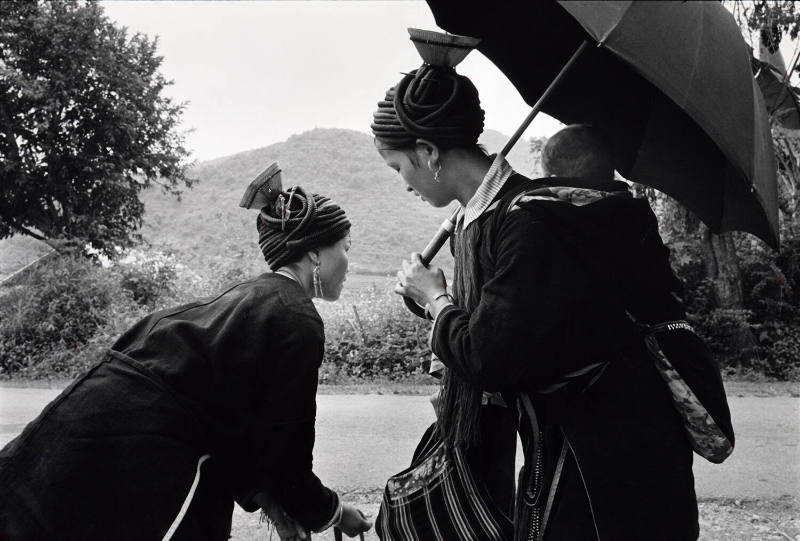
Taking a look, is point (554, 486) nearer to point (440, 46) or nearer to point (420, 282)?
point (420, 282)

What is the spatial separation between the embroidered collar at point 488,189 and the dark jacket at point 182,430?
0.64 meters

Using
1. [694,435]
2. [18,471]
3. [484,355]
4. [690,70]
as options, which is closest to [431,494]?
[484,355]

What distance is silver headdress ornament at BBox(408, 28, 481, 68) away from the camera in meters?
1.83

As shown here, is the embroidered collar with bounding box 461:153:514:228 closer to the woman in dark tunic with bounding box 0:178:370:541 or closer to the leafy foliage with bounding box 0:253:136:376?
the woman in dark tunic with bounding box 0:178:370:541

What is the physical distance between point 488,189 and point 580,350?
1.65 feet

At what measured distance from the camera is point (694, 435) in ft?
5.49

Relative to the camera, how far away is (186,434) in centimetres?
197

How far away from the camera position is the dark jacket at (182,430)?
186 centimetres

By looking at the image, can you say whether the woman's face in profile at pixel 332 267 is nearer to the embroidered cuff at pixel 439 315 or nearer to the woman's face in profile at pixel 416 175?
the woman's face in profile at pixel 416 175

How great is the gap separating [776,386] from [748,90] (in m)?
9.02

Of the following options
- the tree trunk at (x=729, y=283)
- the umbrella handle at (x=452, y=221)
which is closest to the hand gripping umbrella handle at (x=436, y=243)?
the umbrella handle at (x=452, y=221)

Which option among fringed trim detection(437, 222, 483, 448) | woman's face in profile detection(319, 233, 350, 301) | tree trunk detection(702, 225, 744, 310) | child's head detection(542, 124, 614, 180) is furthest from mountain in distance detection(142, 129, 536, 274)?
fringed trim detection(437, 222, 483, 448)

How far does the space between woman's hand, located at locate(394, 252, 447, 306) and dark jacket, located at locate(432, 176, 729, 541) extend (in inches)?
8.3

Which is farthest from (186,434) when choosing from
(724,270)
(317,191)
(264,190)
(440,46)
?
(317,191)
